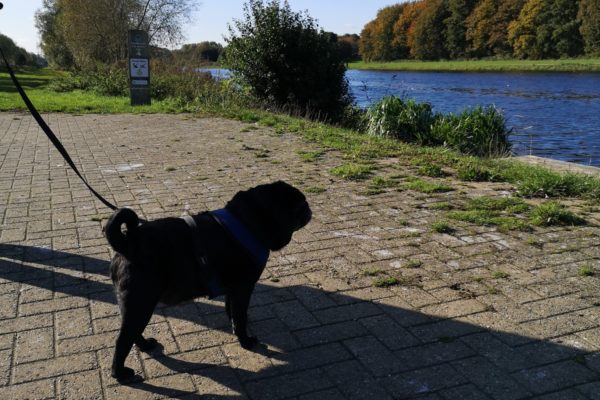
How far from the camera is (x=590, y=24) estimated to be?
50969 millimetres

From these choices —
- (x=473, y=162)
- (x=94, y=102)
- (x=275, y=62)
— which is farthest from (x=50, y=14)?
(x=473, y=162)

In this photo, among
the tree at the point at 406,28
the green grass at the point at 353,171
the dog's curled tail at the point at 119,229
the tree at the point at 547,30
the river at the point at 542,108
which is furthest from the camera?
the tree at the point at 406,28

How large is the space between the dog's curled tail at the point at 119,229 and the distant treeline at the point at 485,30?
59744 millimetres

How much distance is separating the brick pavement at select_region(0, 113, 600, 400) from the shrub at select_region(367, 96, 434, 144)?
5.36 m

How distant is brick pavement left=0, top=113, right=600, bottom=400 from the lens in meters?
2.74

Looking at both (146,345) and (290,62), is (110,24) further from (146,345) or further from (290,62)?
(146,345)

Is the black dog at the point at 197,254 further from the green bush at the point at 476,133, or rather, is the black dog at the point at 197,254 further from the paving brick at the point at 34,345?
the green bush at the point at 476,133

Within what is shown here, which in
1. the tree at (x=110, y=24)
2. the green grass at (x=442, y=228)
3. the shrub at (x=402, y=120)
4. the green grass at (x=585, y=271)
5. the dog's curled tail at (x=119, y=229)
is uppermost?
the tree at (x=110, y=24)

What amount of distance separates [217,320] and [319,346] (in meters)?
0.76

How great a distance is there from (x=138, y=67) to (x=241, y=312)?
1621cm

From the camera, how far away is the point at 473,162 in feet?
26.3

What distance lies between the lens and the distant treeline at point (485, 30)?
54.6 meters

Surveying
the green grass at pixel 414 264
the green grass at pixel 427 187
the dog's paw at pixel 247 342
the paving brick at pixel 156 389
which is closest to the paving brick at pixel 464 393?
the dog's paw at pixel 247 342

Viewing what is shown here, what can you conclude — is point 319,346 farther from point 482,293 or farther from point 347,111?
point 347,111
